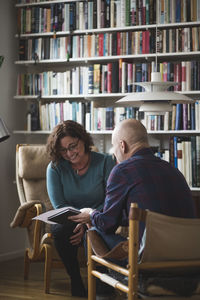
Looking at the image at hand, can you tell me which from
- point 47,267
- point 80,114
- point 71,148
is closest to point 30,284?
point 47,267

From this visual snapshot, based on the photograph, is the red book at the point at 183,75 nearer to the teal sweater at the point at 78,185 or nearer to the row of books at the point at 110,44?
the row of books at the point at 110,44

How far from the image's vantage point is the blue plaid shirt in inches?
91.6

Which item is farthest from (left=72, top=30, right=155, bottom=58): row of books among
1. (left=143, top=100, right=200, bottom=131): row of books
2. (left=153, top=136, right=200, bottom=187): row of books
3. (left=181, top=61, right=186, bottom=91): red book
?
(left=153, top=136, right=200, bottom=187): row of books

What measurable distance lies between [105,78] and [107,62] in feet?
0.83

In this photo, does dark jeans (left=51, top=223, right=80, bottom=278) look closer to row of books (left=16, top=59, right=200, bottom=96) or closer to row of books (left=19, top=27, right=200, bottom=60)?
row of books (left=16, top=59, right=200, bottom=96)

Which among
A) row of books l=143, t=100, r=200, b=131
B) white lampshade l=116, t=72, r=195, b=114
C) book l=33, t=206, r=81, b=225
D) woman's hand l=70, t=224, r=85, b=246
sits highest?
white lampshade l=116, t=72, r=195, b=114

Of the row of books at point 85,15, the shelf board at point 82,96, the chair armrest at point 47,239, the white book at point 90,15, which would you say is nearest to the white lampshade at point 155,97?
the chair armrest at point 47,239

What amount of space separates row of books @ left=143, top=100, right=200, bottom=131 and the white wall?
4.18 feet

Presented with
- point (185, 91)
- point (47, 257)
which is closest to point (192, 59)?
point (185, 91)

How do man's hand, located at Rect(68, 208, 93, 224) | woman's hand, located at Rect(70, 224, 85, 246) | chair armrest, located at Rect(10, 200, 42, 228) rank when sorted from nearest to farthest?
man's hand, located at Rect(68, 208, 93, 224) < woman's hand, located at Rect(70, 224, 85, 246) < chair armrest, located at Rect(10, 200, 42, 228)

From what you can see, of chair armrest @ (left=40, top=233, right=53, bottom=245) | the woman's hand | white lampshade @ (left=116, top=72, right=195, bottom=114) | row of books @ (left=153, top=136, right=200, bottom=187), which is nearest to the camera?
white lampshade @ (left=116, top=72, right=195, bottom=114)

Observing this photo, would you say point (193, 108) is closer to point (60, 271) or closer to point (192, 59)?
point (192, 59)

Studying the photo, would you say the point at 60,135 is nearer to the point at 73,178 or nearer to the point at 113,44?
the point at 73,178

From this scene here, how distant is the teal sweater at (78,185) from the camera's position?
12.0 ft
